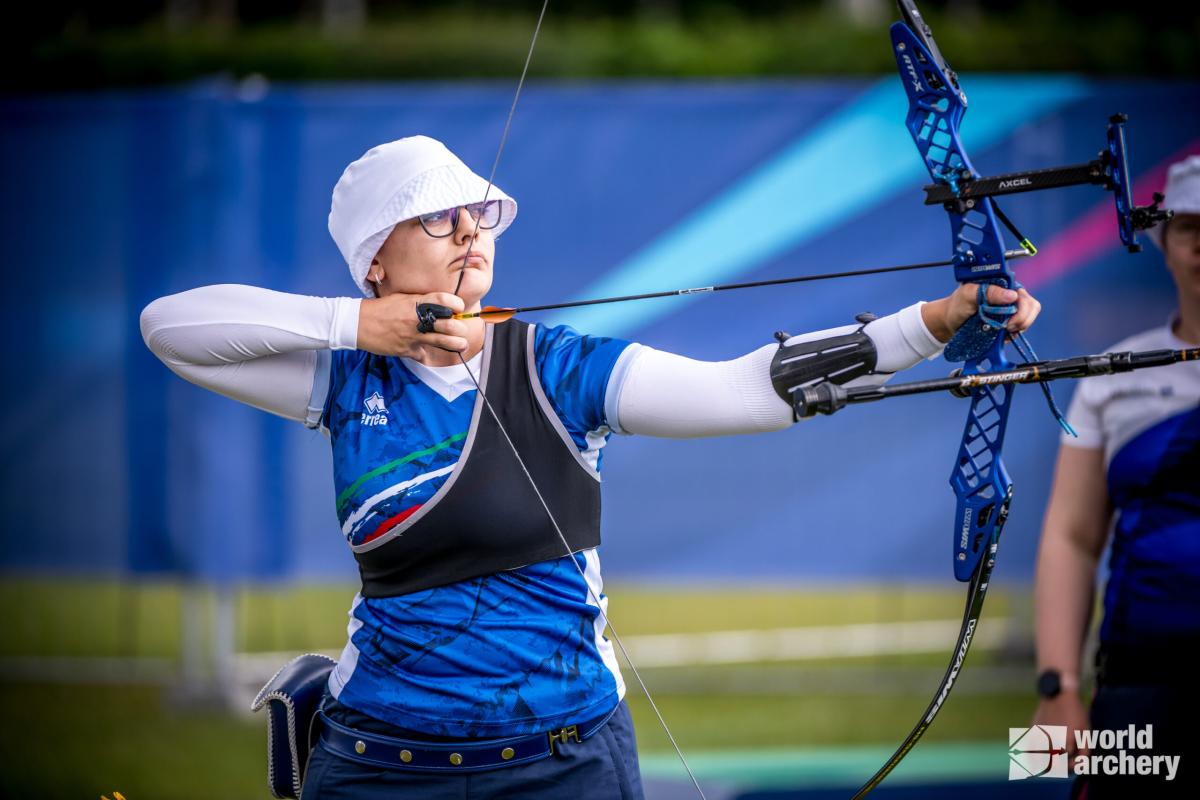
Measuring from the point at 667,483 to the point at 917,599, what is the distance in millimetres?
2413

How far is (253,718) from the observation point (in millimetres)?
4781

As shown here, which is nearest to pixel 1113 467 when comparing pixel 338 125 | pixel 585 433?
pixel 585 433

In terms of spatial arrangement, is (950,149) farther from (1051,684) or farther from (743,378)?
(1051,684)

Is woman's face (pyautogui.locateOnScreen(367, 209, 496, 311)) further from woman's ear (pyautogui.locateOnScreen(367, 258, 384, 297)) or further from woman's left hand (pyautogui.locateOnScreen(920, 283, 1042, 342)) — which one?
woman's left hand (pyautogui.locateOnScreen(920, 283, 1042, 342))

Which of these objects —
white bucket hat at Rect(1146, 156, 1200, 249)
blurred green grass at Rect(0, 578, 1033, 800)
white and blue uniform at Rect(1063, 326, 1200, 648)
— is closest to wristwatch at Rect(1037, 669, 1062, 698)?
white and blue uniform at Rect(1063, 326, 1200, 648)

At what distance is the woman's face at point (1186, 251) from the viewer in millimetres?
2303

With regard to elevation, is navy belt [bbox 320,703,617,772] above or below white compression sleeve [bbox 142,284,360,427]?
below

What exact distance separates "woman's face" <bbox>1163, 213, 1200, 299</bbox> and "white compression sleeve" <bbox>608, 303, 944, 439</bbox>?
74cm

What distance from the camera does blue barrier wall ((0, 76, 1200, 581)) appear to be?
4410 mm

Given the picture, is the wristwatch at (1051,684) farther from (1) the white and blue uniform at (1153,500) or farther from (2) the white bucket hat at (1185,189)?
(2) the white bucket hat at (1185,189)

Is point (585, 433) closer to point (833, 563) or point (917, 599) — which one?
point (833, 563)

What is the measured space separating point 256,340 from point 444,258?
287 millimetres

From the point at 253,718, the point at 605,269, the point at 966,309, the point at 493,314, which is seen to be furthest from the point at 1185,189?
the point at 253,718

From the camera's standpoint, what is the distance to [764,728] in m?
4.64
